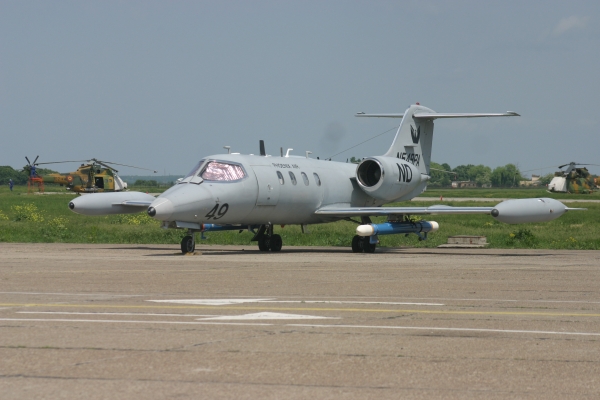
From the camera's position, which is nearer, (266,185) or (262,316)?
(262,316)

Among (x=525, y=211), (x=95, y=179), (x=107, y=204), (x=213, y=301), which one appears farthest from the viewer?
(x=95, y=179)

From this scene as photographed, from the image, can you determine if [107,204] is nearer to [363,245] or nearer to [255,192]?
[255,192]

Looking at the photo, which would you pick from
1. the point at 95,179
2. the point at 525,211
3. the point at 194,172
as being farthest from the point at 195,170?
the point at 95,179

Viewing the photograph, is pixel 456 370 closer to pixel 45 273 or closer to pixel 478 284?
pixel 478 284

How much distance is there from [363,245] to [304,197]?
238 cm

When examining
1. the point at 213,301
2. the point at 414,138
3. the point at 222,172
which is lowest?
the point at 213,301

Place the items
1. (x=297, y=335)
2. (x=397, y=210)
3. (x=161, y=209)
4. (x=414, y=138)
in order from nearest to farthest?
1. (x=297, y=335)
2. (x=161, y=209)
3. (x=397, y=210)
4. (x=414, y=138)

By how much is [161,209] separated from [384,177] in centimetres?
1000

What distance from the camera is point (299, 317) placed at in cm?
1086

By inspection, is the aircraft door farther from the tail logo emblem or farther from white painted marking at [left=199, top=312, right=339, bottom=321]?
white painted marking at [left=199, top=312, right=339, bottom=321]

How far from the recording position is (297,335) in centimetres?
940

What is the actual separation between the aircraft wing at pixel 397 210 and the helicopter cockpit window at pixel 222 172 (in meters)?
4.24

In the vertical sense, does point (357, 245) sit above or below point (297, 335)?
below

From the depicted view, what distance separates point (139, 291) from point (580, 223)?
121 ft
